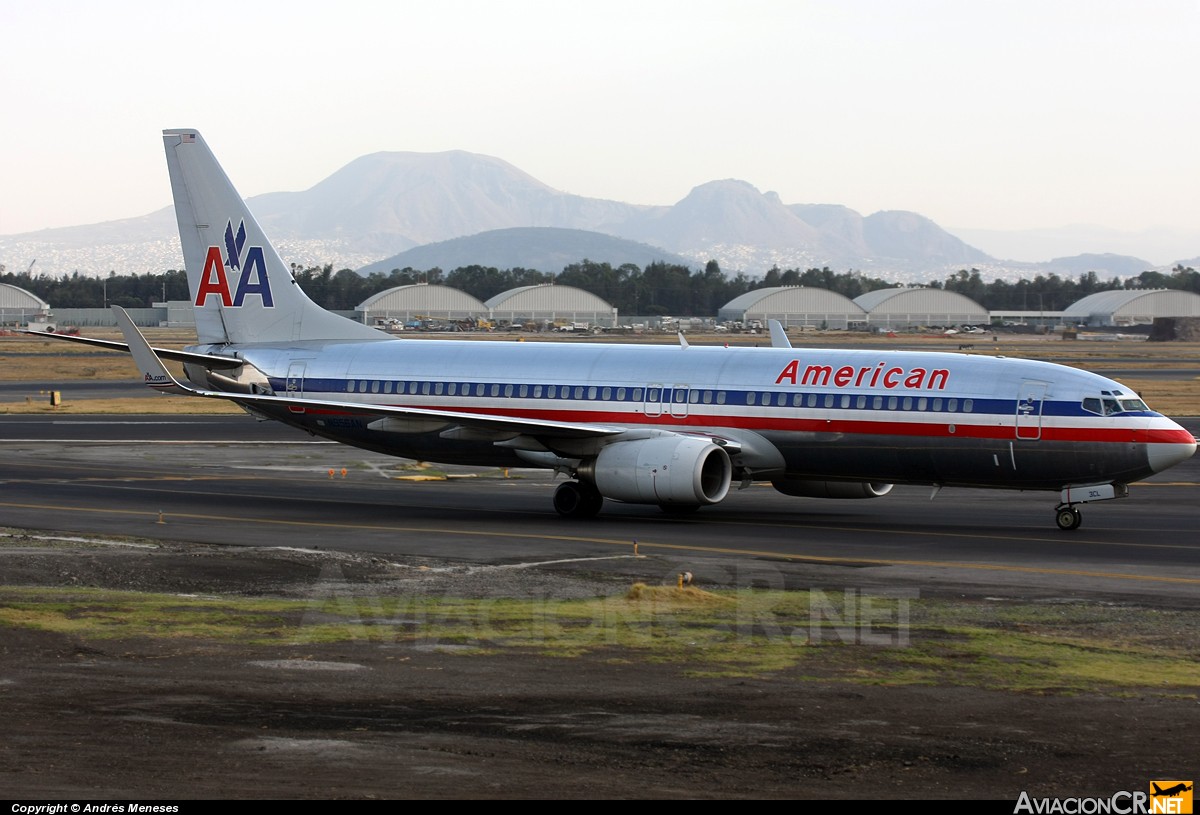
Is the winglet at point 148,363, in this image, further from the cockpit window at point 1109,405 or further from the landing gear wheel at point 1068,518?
the cockpit window at point 1109,405

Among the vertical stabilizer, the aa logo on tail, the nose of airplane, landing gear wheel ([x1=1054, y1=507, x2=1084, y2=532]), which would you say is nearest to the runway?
landing gear wheel ([x1=1054, y1=507, x2=1084, y2=532])

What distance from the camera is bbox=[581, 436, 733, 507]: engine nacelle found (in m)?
32.2

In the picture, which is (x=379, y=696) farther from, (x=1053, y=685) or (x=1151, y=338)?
(x=1151, y=338)

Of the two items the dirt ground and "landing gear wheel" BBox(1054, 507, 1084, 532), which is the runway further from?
the dirt ground

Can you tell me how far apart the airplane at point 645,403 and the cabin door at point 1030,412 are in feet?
0.13

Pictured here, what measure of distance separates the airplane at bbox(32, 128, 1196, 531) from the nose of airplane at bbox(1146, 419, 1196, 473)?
3 centimetres

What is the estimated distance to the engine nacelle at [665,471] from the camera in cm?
3216

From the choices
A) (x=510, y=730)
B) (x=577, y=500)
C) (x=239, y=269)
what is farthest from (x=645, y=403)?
(x=510, y=730)

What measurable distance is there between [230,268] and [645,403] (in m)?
13.5

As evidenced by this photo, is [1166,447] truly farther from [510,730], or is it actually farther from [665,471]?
[510,730]

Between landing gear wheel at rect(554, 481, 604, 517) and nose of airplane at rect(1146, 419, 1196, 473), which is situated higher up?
nose of airplane at rect(1146, 419, 1196, 473)

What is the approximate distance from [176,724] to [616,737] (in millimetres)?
4242

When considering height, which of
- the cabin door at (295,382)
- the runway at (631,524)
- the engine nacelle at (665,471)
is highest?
the cabin door at (295,382)

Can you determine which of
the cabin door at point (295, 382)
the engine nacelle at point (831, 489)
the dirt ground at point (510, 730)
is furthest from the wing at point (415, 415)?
the dirt ground at point (510, 730)
